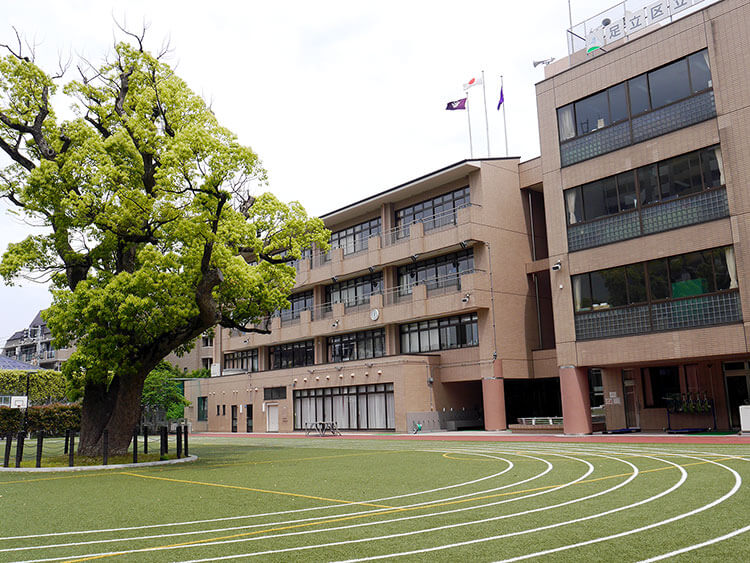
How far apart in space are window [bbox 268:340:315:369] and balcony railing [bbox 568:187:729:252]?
27.6m

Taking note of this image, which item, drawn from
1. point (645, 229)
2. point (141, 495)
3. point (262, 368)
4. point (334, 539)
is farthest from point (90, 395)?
point (262, 368)

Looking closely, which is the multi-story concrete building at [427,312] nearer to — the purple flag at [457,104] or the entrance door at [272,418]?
the entrance door at [272,418]

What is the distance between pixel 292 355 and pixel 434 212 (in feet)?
62.4

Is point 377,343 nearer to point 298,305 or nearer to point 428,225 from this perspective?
point 428,225

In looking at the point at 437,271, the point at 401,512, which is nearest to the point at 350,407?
the point at 437,271

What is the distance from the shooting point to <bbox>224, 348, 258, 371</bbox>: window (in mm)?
61572

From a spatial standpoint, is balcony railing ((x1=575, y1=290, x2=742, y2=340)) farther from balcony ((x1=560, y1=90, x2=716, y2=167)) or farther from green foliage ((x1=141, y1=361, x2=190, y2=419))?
green foliage ((x1=141, y1=361, x2=190, y2=419))

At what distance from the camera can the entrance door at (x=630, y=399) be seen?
108 feet

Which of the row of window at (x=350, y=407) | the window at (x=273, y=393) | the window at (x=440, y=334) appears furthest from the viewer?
the window at (x=273, y=393)

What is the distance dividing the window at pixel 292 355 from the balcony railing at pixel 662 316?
27462mm

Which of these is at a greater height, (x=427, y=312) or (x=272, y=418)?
(x=427, y=312)

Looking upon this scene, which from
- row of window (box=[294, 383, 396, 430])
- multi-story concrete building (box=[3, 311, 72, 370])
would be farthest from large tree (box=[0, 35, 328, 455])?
multi-story concrete building (box=[3, 311, 72, 370])

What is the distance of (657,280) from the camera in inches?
1118

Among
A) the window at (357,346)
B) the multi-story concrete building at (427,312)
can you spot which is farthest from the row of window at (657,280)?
the window at (357,346)
